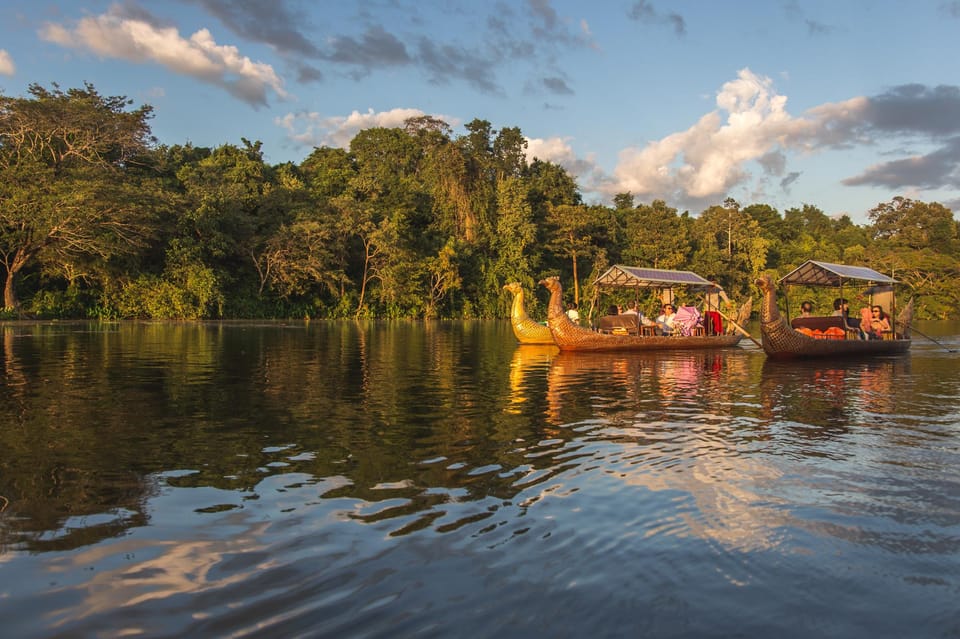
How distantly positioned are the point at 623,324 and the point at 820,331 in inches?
202

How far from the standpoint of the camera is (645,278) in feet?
66.2

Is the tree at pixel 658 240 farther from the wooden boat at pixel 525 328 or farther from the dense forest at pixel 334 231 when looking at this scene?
the wooden boat at pixel 525 328

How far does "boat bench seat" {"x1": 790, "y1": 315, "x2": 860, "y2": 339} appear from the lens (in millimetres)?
17844

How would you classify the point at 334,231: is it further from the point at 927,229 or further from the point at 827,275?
the point at 927,229

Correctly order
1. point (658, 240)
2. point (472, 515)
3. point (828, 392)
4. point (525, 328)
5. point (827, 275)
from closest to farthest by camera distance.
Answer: point (472, 515) → point (828, 392) → point (827, 275) → point (525, 328) → point (658, 240)

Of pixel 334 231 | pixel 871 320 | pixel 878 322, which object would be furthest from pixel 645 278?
pixel 334 231

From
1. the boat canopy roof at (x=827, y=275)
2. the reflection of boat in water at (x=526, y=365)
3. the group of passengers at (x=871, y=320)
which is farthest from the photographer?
the group of passengers at (x=871, y=320)

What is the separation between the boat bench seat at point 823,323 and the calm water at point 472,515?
28.5ft

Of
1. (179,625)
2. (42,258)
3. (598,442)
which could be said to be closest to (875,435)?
(598,442)

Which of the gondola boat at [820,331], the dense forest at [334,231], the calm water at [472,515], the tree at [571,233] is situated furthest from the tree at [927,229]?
the calm water at [472,515]

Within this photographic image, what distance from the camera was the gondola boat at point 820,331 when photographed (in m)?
15.4

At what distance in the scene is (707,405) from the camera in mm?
9219

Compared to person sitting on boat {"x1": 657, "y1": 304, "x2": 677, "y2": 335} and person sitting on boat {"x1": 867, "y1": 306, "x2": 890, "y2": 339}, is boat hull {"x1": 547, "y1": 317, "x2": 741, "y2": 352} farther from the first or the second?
person sitting on boat {"x1": 867, "y1": 306, "x2": 890, "y2": 339}

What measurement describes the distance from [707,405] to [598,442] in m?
3.16
